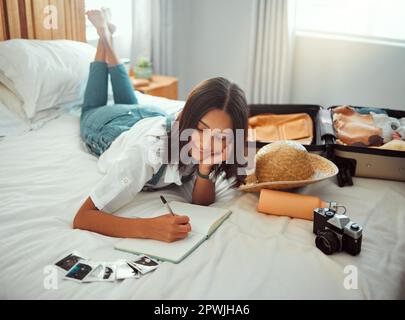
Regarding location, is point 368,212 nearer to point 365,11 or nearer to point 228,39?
point 365,11

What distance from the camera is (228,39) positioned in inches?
142

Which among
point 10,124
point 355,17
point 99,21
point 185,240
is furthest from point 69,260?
point 355,17

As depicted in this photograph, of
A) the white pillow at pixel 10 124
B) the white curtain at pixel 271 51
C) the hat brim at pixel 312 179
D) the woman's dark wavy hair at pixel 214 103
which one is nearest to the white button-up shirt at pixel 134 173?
the woman's dark wavy hair at pixel 214 103

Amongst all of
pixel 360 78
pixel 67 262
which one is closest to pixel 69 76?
pixel 67 262

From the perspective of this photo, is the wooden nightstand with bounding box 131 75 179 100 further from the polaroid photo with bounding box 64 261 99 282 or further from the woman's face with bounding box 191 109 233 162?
the polaroid photo with bounding box 64 261 99 282

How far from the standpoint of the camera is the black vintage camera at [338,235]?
1.23 metres

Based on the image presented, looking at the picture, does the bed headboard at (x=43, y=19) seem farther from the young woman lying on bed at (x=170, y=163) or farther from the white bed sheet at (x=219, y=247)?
the young woman lying on bed at (x=170, y=163)

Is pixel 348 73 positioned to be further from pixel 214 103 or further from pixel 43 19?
pixel 214 103

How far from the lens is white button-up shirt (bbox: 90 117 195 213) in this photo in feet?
4.60

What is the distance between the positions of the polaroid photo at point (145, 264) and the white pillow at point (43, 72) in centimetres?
116

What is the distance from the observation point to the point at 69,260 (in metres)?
1.19

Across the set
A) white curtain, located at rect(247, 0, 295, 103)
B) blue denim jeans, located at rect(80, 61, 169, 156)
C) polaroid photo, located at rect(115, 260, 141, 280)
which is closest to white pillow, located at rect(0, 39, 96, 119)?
blue denim jeans, located at rect(80, 61, 169, 156)

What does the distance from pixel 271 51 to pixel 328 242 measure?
2337 millimetres
